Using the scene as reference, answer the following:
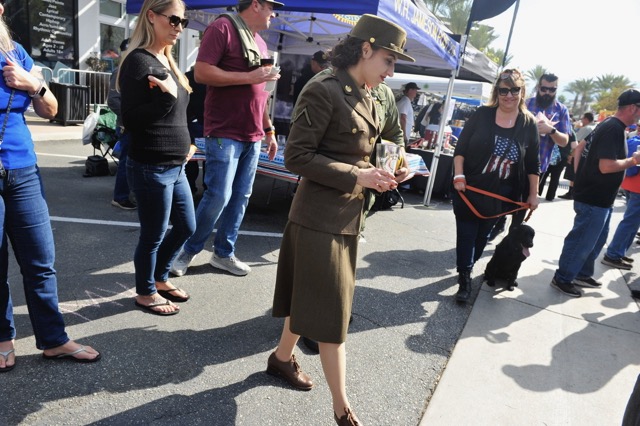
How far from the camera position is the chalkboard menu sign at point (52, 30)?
38.5ft

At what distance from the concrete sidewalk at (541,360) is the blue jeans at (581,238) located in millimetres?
248

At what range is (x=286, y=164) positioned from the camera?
1981 mm

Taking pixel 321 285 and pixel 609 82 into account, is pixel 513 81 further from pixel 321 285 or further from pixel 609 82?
pixel 609 82

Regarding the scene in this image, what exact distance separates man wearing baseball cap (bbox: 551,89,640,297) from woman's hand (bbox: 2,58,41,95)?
13.4ft

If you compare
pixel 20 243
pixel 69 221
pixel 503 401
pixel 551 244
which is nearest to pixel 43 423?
pixel 20 243

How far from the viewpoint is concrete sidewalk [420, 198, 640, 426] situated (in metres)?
2.50

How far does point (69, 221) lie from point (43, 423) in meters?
2.97

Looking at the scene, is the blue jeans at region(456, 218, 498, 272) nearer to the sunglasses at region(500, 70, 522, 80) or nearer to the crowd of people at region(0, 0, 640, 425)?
the crowd of people at region(0, 0, 640, 425)

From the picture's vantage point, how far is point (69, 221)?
14.8 feet

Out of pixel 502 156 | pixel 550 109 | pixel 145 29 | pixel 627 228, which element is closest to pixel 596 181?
pixel 502 156

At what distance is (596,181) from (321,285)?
10.3 feet

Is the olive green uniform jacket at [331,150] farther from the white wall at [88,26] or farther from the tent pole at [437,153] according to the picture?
the white wall at [88,26]

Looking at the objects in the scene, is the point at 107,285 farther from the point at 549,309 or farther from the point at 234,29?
the point at 549,309

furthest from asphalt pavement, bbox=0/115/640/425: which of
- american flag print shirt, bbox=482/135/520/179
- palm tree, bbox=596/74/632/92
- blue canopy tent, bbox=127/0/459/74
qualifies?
palm tree, bbox=596/74/632/92
